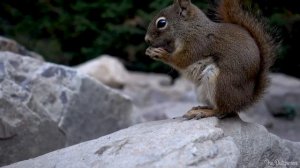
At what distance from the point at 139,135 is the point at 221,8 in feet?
3.44

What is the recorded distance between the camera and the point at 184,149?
3.16m

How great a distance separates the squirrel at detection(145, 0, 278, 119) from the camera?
3666 mm

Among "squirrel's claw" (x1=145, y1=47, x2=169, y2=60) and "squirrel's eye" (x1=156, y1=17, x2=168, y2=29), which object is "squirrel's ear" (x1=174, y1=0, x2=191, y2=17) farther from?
"squirrel's claw" (x1=145, y1=47, x2=169, y2=60)

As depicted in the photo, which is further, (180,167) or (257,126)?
(257,126)

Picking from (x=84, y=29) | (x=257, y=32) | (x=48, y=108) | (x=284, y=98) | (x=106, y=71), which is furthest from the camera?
(x=84, y=29)

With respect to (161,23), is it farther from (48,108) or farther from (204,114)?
(48,108)

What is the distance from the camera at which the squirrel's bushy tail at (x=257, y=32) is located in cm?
379

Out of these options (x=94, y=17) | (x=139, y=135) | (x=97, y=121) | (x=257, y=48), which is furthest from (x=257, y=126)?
(x=94, y=17)

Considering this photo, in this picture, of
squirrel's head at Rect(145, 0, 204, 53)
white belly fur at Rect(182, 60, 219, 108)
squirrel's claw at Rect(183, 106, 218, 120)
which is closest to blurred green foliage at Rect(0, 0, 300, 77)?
squirrel's head at Rect(145, 0, 204, 53)

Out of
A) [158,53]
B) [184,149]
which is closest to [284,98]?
[158,53]

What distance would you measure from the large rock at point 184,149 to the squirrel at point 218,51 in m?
0.16

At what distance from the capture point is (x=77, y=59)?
8234 millimetres

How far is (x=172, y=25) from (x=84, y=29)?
13.1ft

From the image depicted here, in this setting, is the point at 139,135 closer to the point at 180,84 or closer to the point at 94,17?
the point at 180,84
